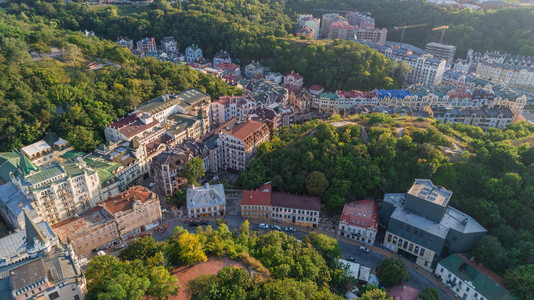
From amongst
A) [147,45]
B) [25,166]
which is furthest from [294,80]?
[25,166]

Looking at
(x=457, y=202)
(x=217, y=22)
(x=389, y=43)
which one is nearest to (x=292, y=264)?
(x=457, y=202)

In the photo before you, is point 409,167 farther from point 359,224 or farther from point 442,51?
point 442,51

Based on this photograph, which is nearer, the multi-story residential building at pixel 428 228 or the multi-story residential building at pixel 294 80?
the multi-story residential building at pixel 428 228

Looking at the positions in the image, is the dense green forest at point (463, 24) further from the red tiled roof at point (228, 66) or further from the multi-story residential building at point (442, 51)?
the red tiled roof at point (228, 66)

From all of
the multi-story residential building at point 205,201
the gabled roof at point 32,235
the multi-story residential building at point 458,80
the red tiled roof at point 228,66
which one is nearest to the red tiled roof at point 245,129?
the multi-story residential building at point 205,201

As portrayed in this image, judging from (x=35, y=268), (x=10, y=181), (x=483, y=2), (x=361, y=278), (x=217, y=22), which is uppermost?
(x=483, y=2)

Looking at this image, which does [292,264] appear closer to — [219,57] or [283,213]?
[283,213]
